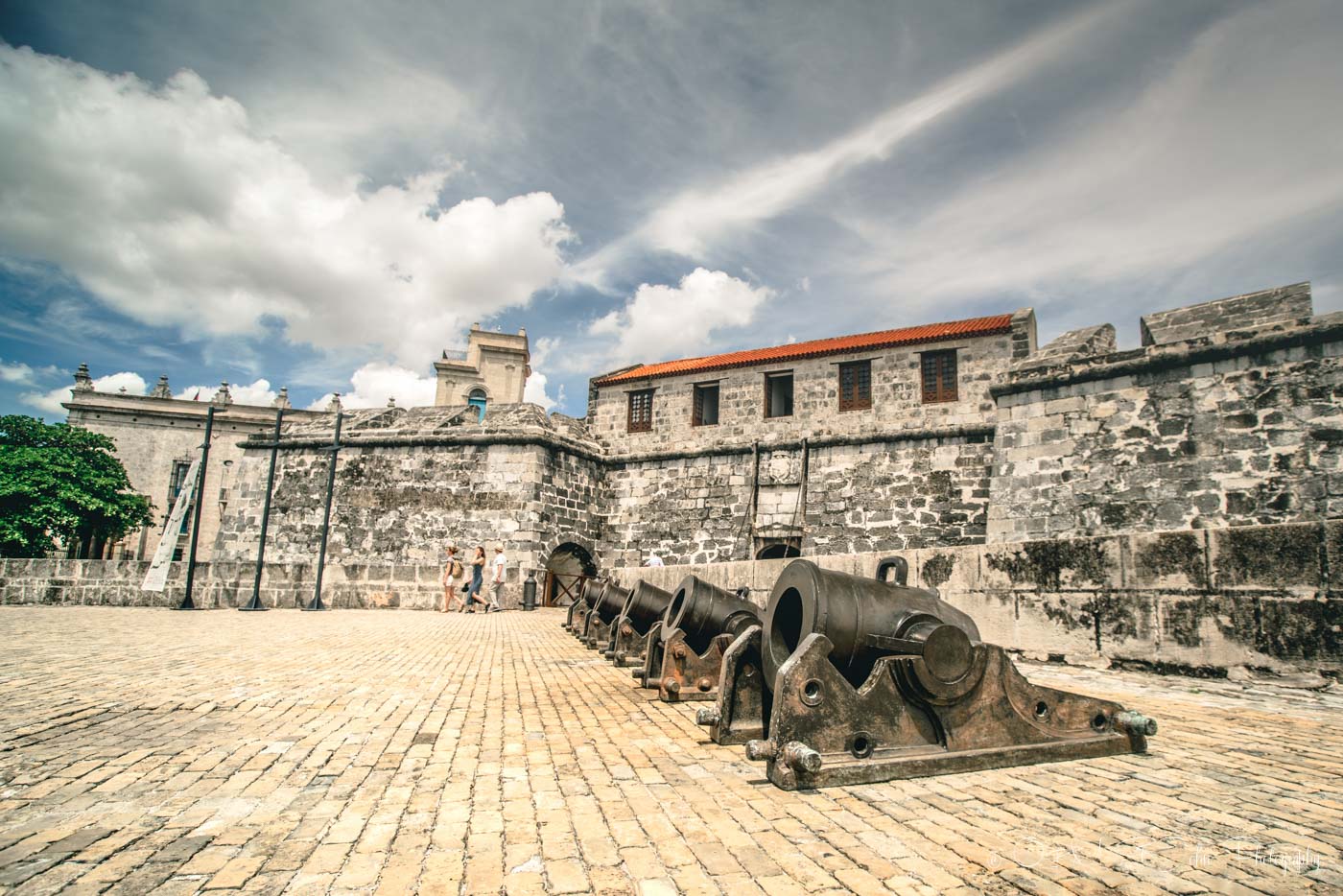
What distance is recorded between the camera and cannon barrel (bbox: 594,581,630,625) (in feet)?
29.8

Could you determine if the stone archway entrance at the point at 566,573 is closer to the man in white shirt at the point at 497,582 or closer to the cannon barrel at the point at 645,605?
the man in white shirt at the point at 497,582

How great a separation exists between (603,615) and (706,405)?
37.8 ft

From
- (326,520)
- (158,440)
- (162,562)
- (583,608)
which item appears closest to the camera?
(583,608)

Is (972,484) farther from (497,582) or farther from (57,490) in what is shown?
(57,490)

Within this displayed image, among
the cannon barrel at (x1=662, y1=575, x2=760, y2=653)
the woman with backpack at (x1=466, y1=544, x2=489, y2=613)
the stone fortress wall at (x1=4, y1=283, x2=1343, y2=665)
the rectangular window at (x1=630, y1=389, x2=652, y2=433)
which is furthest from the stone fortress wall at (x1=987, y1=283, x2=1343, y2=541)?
the woman with backpack at (x1=466, y1=544, x2=489, y2=613)

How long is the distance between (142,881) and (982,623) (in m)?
6.42

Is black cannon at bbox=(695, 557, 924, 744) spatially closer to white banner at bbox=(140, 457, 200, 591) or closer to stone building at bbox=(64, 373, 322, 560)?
white banner at bbox=(140, 457, 200, 591)

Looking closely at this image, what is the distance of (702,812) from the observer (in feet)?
8.23

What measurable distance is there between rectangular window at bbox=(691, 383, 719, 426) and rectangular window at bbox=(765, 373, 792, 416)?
5.35ft

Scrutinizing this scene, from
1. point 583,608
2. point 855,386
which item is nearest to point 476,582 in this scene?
point 583,608

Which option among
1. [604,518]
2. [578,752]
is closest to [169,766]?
[578,752]

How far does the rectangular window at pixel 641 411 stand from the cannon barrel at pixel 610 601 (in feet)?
36.8

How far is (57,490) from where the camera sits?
95.6ft

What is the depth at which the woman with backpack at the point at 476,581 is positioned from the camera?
49.9ft
